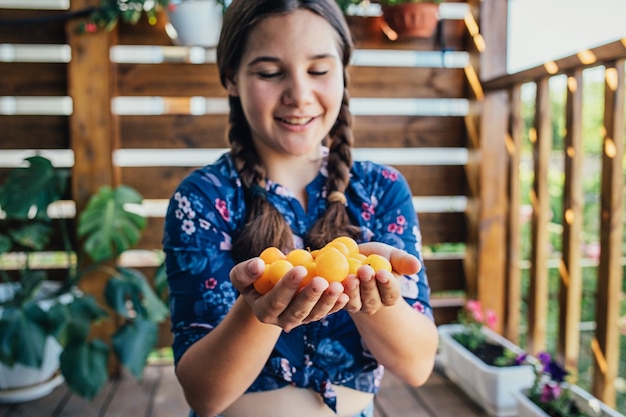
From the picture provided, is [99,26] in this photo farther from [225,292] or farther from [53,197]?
[225,292]

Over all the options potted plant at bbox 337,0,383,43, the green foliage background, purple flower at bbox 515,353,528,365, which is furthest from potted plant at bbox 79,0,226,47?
purple flower at bbox 515,353,528,365

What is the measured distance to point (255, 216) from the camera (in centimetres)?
121

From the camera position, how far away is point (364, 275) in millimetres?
791

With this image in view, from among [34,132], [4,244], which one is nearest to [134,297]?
[4,244]

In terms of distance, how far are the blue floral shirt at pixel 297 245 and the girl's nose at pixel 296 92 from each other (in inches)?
8.1

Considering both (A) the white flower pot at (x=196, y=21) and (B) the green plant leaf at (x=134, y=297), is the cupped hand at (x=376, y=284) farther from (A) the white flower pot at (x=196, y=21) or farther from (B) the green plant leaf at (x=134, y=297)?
(A) the white flower pot at (x=196, y=21)

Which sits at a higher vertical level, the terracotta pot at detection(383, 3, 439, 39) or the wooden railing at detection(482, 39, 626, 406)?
the terracotta pot at detection(383, 3, 439, 39)

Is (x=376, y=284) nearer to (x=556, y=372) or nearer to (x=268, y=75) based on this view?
(x=268, y=75)

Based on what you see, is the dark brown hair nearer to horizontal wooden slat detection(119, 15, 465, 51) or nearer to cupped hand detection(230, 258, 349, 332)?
cupped hand detection(230, 258, 349, 332)

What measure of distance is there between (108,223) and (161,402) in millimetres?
842

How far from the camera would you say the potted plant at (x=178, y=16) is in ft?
9.30

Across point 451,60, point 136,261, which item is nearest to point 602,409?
point 451,60

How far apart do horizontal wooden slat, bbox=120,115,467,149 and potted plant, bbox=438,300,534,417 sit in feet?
3.11

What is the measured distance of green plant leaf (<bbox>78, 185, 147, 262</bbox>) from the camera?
284cm
